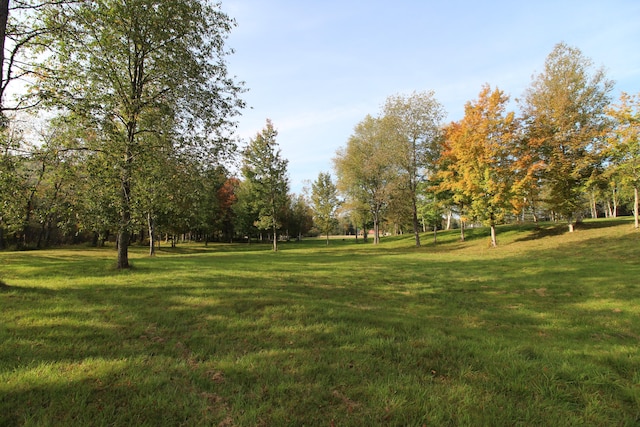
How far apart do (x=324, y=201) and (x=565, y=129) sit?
34.7m

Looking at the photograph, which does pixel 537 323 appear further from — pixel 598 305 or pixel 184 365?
pixel 184 365

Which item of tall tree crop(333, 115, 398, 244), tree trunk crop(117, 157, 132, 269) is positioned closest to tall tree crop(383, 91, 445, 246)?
tall tree crop(333, 115, 398, 244)

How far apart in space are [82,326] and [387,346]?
5.58 metres

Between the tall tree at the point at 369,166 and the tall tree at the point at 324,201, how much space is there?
9830 mm

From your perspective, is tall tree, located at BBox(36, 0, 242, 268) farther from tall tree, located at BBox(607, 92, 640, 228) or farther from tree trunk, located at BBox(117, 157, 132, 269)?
tall tree, located at BBox(607, 92, 640, 228)

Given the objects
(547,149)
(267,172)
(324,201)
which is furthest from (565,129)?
(324,201)

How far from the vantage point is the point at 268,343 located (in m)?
4.89

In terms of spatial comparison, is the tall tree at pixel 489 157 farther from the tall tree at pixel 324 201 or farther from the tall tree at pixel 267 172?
the tall tree at pixel 324 201

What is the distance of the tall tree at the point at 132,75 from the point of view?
917 cm

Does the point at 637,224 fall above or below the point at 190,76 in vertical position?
below

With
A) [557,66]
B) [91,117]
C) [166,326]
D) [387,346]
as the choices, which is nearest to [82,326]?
[166,326]

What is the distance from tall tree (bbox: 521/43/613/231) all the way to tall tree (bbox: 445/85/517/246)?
1935 mm

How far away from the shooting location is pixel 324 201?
173 ft

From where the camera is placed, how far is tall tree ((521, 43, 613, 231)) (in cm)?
2402
